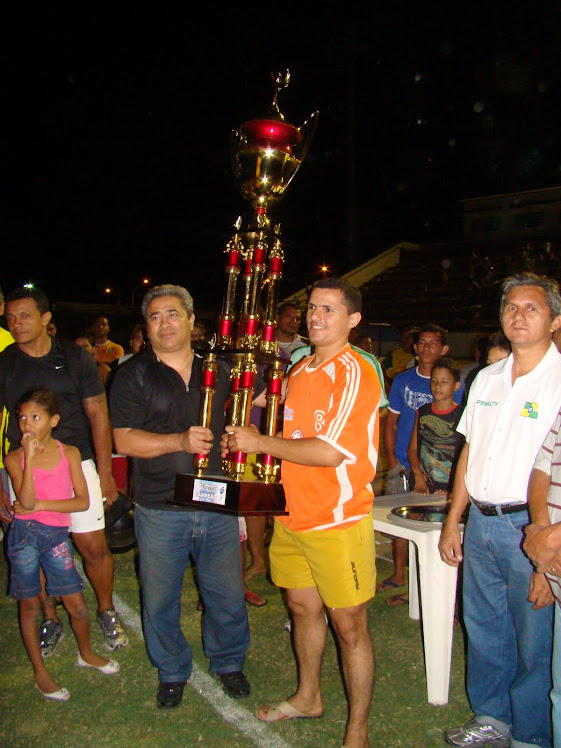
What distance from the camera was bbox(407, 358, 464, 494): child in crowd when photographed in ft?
15.0

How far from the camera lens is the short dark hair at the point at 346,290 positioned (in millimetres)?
2984

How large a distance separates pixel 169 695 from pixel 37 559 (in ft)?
3.48

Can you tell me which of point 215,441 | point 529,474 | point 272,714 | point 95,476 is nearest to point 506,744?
point 272,714

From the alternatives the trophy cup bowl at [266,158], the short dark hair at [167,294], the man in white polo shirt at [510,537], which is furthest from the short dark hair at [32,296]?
the man in white polo shirt at [510,537]

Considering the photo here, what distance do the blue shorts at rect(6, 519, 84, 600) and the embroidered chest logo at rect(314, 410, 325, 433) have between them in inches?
69.7

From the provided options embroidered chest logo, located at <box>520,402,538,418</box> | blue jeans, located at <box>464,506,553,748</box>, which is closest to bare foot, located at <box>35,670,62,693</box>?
blue jeans, located at <box>464,506,553,748</box>

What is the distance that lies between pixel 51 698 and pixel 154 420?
5.42 feet

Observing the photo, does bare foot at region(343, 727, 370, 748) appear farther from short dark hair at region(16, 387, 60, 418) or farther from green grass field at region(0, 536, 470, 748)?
short dark hair at region(16, 387, 60, 418)

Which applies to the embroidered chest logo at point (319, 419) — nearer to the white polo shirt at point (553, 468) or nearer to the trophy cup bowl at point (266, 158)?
the white polo shirt at point (553, 468)

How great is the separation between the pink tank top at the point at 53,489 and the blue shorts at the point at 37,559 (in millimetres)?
30

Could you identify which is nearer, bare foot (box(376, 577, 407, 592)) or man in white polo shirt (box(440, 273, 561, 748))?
man in white polo shirt (box(440, 273, 561, 748))

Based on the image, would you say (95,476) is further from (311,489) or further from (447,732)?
(447,732)

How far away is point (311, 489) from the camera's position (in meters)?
2.97

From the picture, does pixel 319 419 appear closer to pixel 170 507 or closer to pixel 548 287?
pixel 170 507
